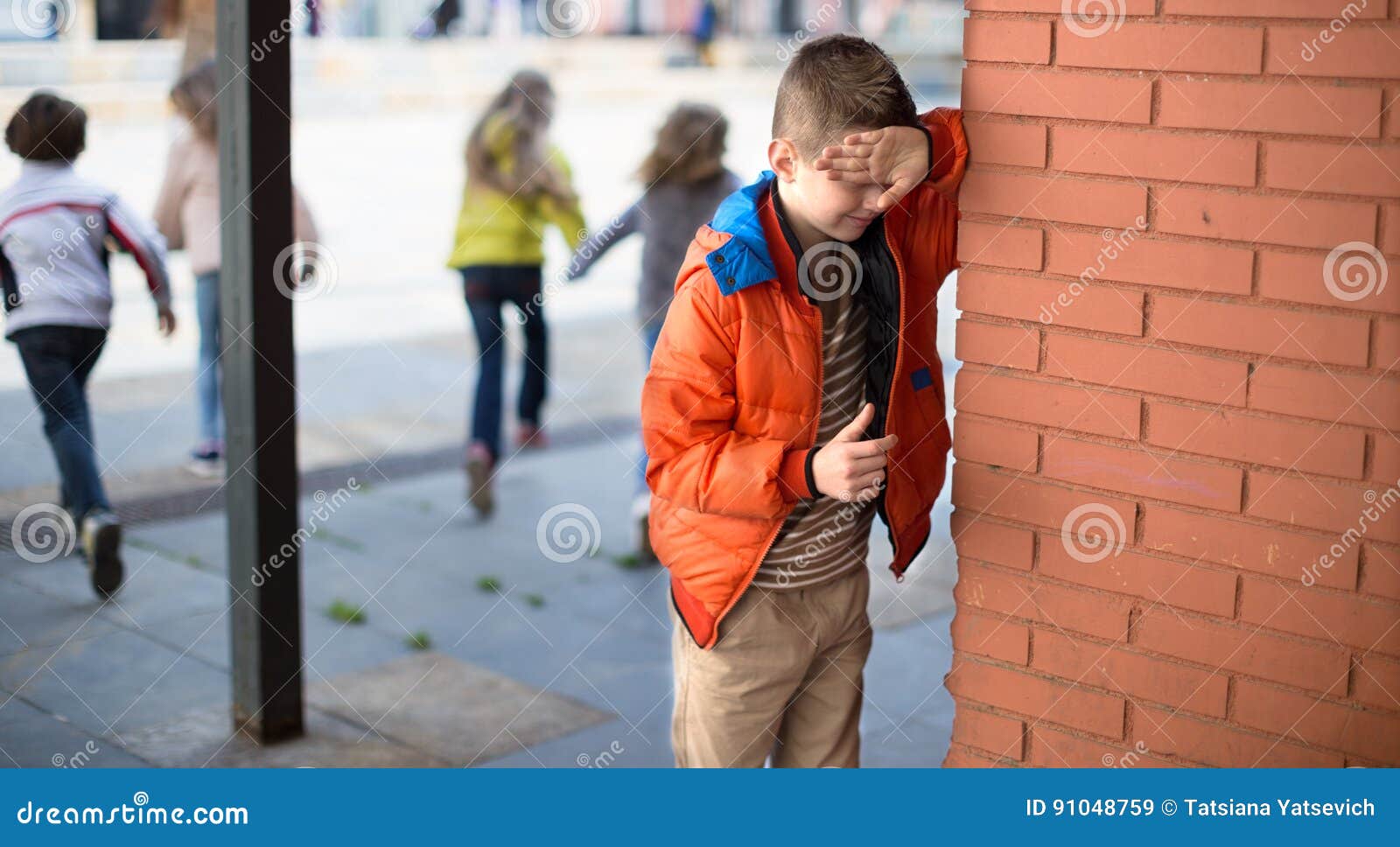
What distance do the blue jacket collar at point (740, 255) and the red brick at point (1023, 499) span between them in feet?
1.80

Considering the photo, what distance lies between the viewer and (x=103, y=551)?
5660mm

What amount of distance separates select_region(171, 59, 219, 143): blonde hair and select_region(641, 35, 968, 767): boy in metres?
Answer: 5.05

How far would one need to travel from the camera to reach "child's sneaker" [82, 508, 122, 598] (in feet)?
18.5

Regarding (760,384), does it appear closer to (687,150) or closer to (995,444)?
(995,444)

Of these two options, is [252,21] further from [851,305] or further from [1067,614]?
[1067,614]

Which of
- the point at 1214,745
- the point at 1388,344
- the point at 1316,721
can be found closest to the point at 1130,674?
the point at 1214,745

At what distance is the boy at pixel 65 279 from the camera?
5504 mm

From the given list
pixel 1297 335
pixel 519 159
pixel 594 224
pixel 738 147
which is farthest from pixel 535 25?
pixel 1297 335

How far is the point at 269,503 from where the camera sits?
434cm

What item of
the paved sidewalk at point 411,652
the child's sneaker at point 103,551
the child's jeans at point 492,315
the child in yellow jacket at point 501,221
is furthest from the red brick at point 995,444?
the child's jeans at point 492,315

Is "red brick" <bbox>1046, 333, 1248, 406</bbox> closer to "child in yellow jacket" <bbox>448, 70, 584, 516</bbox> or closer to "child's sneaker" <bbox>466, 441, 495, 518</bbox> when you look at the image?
"child in yellow jacket" <bbox>448, 70, 584, 516</bbox>

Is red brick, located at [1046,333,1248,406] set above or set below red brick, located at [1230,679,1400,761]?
above

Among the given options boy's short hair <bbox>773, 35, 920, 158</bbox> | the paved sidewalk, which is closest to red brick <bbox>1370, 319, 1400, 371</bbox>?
boy's short hair <bbox>773, 35, 920, 158</bbox>

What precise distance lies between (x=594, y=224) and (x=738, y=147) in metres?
6.26
